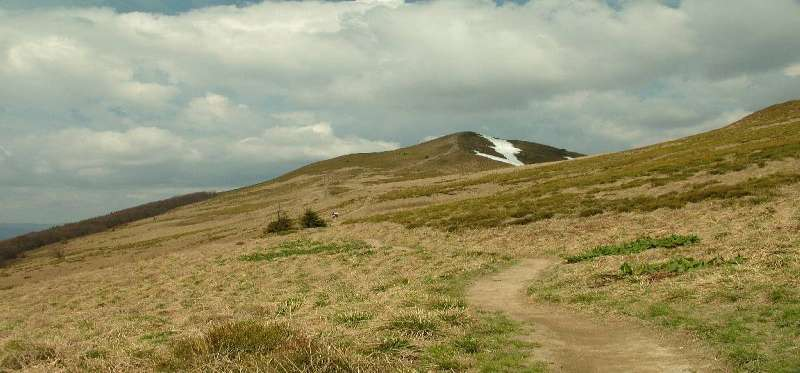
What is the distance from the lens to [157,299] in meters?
33.2

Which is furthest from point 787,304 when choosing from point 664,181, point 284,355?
point 664,181

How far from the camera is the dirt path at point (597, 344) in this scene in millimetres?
11602

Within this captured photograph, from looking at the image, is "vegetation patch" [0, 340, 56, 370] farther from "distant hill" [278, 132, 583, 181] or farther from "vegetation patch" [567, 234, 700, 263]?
"distant hill" [278, 132, 583, 181]

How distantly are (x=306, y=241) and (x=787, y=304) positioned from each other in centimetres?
4717

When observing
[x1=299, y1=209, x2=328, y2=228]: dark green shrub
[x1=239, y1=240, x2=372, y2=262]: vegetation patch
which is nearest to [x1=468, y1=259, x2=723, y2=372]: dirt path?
[x1=239, y1=240, x2=372, y2=262]: vegetation patch

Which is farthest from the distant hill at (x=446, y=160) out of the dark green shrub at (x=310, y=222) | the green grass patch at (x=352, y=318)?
the green grass patch at (x=352, y=318)

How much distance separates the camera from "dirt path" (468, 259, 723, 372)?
1160 centimetres

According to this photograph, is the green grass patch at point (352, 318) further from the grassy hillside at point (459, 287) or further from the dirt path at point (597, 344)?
the dirt path at point (597, 344)

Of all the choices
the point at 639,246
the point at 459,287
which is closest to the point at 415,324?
the point at 459,287

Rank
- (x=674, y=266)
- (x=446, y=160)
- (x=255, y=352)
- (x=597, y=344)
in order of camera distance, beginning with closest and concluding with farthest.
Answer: (x=255, y=352) → (x=597, y=344) → (x=674, y=266) → (x=446, y=160)

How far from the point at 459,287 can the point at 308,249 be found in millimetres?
28213

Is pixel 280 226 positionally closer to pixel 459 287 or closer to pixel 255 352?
pixel 459 287

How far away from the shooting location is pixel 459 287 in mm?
23875

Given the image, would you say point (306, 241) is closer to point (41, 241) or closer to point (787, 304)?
point (787, 304)
